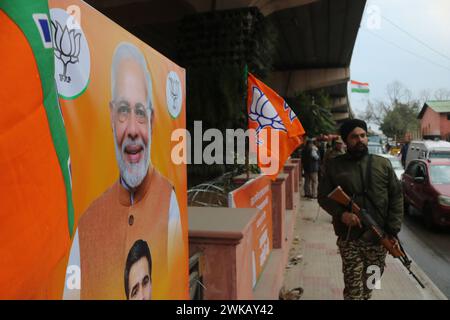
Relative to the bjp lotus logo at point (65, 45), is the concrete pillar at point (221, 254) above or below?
below

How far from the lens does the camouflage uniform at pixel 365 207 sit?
3.74 m

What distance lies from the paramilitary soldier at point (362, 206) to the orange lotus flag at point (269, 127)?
1.69 meters

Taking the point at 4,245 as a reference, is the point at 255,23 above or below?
above

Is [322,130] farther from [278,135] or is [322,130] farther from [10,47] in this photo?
[10,47]

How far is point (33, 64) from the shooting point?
1063 millimetres

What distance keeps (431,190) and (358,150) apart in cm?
672

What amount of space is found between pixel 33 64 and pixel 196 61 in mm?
7627

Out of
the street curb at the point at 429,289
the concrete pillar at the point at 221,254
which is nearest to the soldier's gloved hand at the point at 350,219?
the concrete pillar at the point at 221,254

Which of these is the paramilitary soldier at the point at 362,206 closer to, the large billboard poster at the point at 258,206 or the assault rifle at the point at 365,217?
the assault rifle at the point at 365,217

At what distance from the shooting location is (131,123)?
1615 mm
